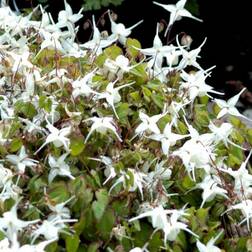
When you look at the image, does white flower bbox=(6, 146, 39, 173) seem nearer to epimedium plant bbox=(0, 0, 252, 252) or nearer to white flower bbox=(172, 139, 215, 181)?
epimedium plant bbox=(0, 0, 252, 252)

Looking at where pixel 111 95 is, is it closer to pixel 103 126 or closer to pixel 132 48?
pixel 103 126

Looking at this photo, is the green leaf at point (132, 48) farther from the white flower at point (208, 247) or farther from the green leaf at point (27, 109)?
the white flower at point (208, 247)

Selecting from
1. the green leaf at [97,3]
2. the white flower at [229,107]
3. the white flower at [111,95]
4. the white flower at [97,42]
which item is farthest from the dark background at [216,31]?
the white flower at [111,95]

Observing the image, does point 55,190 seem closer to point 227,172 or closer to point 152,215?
point 152,215

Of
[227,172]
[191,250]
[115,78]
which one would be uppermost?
[115,78]

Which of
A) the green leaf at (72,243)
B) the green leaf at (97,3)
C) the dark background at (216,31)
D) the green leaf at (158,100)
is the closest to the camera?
the green leaf at (72,243)

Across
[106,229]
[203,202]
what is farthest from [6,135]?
[203,202]
